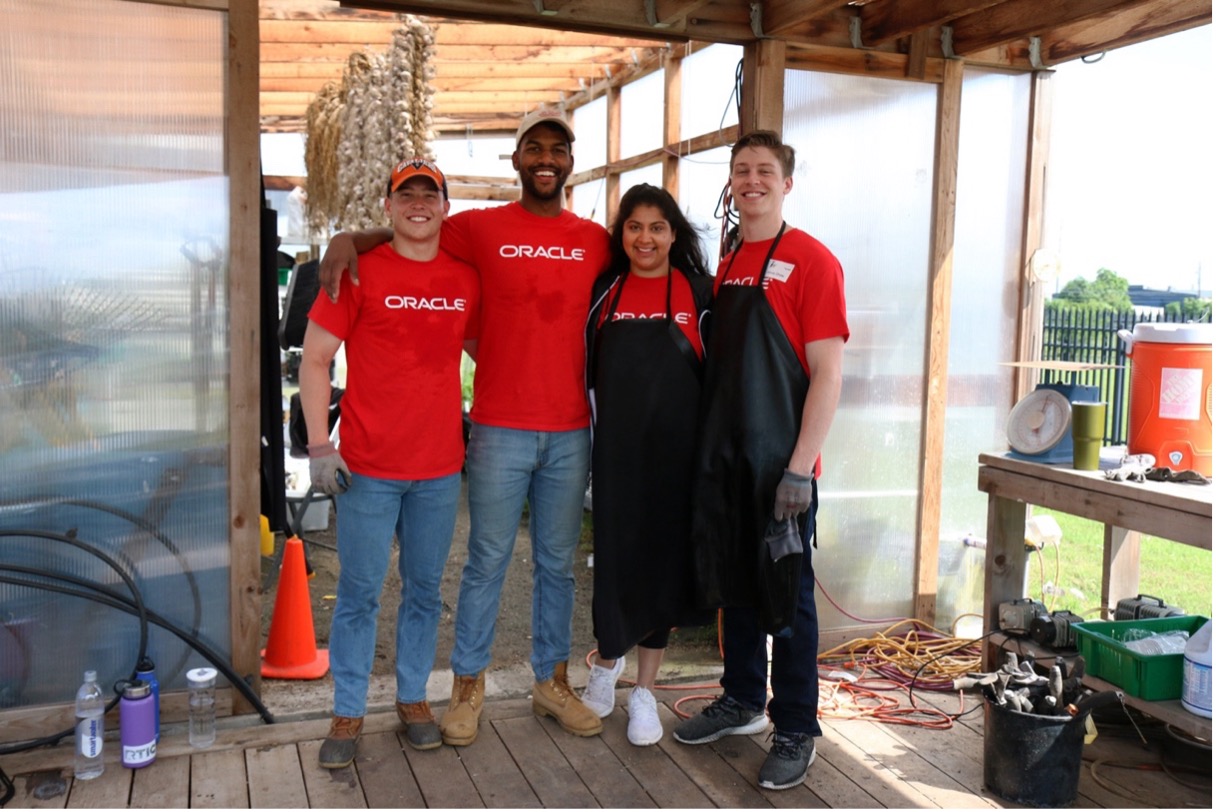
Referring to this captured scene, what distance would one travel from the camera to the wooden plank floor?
2.99m

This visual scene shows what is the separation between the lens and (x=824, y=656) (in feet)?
14.1

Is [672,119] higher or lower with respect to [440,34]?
lower

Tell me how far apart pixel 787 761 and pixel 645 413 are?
3.81ft

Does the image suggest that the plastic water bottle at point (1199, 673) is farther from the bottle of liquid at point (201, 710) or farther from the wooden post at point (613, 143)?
the wooden post at point (613, 143)

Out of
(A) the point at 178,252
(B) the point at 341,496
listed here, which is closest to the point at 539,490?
(B) the point at 341,496

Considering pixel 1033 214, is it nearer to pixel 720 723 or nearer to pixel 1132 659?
pixel 1132 659

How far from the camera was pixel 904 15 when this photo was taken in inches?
157

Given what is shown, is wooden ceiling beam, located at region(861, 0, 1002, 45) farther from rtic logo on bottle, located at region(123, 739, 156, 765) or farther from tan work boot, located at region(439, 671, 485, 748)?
rtic logo on bottle, located at region(123, 739, 156, 765)

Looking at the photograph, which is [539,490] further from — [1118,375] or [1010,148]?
[1118,375]

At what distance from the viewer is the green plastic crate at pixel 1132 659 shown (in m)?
3.18

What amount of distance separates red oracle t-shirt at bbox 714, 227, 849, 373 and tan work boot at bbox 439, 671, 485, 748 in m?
1.53

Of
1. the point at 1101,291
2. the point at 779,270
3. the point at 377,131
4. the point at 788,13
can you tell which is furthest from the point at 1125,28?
the point at 1101,291

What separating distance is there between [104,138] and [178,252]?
1.35ft

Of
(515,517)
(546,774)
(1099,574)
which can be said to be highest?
(515,517)
